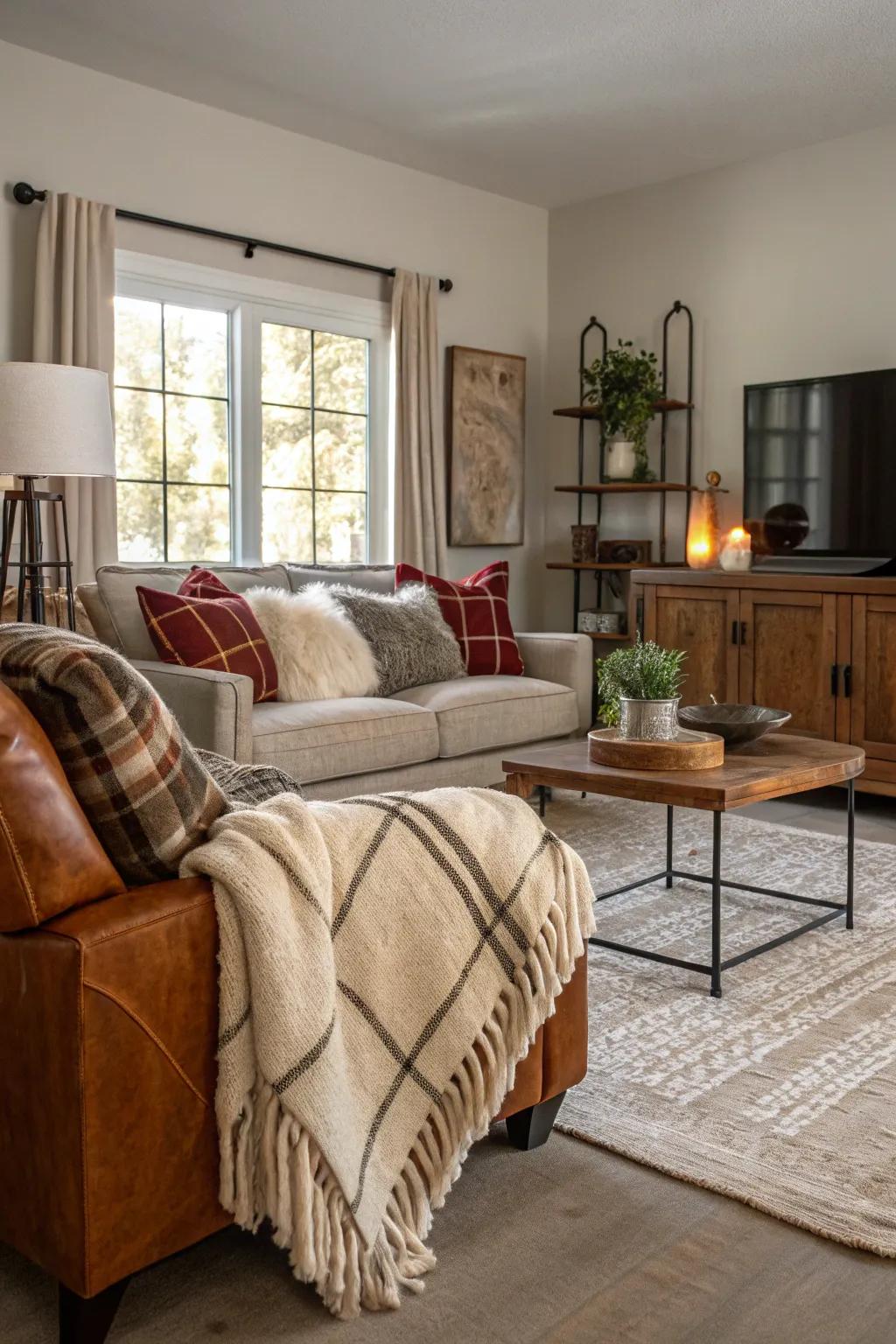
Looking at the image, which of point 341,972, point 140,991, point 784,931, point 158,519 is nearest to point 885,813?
point 784,931

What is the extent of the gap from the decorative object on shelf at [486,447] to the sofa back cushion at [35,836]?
4.58 meters

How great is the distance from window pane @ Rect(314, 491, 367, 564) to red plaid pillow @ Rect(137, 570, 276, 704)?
5.40 ft

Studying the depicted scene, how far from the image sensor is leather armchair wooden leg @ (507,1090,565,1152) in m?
1.85

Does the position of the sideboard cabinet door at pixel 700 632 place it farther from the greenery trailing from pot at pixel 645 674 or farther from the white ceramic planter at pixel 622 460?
the greenery trailing from pot at pixel 645 674

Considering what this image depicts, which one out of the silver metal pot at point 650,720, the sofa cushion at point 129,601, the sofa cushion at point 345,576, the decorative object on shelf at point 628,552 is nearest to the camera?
the silver metal pot at point 650,720

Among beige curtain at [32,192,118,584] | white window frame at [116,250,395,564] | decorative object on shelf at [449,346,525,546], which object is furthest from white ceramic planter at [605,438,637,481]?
beige curtain at [32,192,118,584]

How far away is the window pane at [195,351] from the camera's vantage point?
4816 mm

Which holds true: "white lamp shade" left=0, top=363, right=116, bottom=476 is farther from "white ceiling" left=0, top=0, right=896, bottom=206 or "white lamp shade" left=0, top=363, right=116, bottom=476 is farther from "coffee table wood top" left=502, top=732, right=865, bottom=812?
"coffee table wood top" left=502, top=732, right=865, bottom=812

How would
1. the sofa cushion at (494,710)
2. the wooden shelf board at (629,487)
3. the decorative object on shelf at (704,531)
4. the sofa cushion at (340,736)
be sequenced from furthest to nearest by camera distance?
1. the wooden shelf board at (629,487)
2. the decorative object on shelf at (704,531)
3. the sofa cushion at (494,710)
4. the sofa cushion at (340,736)

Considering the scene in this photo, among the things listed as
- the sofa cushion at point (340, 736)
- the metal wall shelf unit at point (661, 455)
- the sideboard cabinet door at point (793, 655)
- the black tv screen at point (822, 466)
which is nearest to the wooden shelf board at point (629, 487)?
the metal wall shelf unit at point (661, 455)

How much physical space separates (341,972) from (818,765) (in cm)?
151

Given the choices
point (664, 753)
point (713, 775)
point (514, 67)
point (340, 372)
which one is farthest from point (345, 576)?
point (713, 775)

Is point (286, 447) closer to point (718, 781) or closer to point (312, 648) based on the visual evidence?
point (312, 648)

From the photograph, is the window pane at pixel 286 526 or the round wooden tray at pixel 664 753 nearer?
the round wooden tray at pixel 664 753
